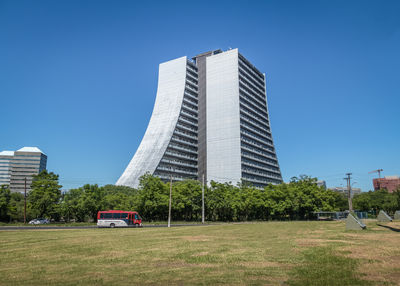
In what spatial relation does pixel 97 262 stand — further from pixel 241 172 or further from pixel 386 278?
pixel 241 172

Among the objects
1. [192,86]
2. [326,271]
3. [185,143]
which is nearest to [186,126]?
[185,143]

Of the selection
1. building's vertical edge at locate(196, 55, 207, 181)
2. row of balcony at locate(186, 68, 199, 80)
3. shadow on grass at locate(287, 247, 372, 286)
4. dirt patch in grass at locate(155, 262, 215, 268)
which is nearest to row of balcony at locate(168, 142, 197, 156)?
building's vertical edge at locate(196, 55, 207, 181)

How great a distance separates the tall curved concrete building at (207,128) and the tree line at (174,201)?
3362 centimetres

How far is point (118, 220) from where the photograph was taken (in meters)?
48.1

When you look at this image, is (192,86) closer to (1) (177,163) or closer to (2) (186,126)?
(2) (186,126)

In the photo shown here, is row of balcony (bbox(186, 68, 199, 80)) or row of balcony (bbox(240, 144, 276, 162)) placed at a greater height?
row of balcony (bbox(186, 68, 199, 80))

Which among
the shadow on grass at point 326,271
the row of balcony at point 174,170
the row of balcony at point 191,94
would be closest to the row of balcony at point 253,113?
the row of balcony at point 191,94

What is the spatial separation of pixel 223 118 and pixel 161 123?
2516 centimetres

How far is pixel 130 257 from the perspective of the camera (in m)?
12.3

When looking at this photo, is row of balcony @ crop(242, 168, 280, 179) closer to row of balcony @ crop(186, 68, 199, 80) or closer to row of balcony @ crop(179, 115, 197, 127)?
row of balcony @ crop(179, 115, 197, 127)

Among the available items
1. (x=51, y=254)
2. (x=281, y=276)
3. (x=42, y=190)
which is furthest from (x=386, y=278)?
(x=42, y=190)

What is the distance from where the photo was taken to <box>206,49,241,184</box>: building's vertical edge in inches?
4478

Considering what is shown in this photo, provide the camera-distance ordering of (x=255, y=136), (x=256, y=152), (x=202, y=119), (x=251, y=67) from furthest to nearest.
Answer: (x=251, y=67) → (x=255, y=136) → (x=202, y=119) → (x=256, y=152)

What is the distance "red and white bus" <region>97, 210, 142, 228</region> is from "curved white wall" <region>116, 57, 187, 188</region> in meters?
57.0
